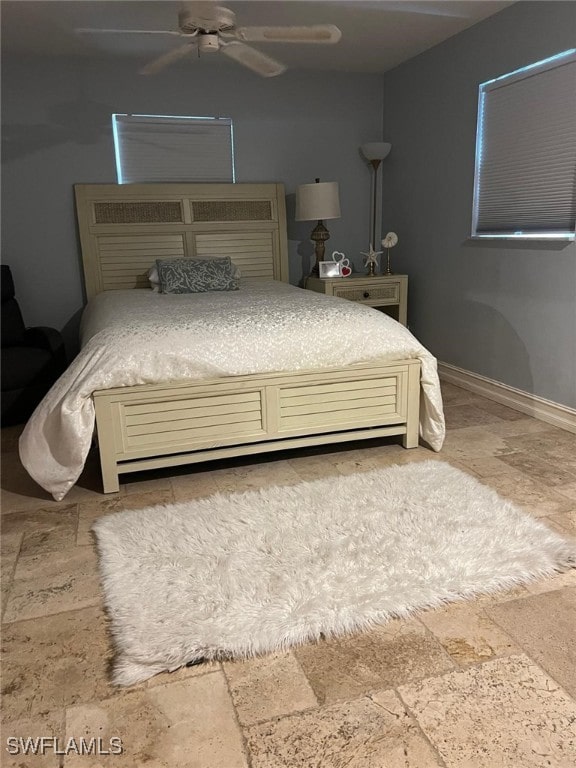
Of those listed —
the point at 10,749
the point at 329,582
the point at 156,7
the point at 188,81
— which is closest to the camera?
the point at 10,749

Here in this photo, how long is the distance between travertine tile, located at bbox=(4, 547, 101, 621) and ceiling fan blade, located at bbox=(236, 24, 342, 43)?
2.49 meters

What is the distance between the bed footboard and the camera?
2.69 m

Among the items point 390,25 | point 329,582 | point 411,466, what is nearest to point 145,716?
point 329,582

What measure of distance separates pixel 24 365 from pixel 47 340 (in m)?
0.31

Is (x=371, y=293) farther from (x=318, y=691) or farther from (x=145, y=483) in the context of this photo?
(x=318, y=691)

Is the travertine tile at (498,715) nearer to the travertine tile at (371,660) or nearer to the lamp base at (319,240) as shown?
the travertine tile at (371,660)

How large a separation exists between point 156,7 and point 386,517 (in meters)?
3.00

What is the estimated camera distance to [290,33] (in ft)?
9.43

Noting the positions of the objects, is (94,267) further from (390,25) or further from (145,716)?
(145,716)

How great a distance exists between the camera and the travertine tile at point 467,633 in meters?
1.67

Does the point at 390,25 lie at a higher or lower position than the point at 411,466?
higher

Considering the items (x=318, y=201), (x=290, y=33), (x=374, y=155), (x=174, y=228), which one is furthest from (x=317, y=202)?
(x=290, y=33)

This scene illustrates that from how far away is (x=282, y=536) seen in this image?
224cm

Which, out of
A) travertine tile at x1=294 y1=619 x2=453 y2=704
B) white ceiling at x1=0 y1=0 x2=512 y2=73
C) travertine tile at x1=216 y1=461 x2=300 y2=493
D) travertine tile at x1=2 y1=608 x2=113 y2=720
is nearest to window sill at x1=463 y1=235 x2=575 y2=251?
white ceiling at x1=0 y1=0 x2=512 y2=73
